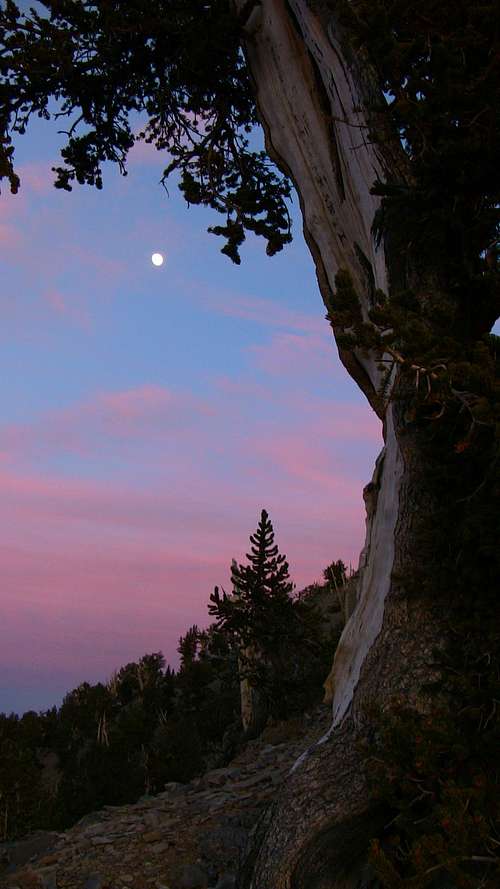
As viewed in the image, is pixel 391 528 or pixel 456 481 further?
→ pixel 391 528

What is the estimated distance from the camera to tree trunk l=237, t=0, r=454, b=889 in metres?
4.15

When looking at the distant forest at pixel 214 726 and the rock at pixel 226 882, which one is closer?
the rock at pixel 226 882

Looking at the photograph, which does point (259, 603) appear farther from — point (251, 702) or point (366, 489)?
point (366, 489)

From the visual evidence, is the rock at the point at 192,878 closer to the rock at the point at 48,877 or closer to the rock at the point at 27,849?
the rock at the point at 48,877

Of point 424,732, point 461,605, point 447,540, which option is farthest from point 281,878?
point 447,540

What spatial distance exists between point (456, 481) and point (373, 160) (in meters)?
2.93

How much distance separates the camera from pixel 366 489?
5406 mm

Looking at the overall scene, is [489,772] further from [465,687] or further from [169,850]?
[169,850]

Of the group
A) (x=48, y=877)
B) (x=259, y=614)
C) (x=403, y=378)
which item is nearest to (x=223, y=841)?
(x=48, y=877)

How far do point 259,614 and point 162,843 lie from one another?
6.92m

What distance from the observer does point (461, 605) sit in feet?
13.7

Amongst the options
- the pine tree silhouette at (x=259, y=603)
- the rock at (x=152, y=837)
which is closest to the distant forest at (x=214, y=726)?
the pine tree silhouette at (x=259, y=603)

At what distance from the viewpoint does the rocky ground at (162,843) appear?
228 inches

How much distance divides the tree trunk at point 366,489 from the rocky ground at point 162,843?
4.68 feet
